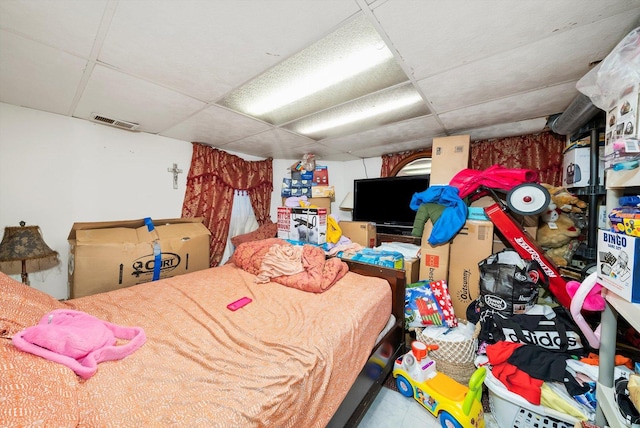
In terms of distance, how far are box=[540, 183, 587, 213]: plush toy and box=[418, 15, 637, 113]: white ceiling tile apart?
1.00 m

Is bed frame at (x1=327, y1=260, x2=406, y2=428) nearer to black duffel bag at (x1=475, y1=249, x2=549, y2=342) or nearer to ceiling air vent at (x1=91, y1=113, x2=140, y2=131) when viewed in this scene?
black duffel bag at (x1=475, y1=249, x2=549, y2=342)

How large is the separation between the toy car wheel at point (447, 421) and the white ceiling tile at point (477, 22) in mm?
2157

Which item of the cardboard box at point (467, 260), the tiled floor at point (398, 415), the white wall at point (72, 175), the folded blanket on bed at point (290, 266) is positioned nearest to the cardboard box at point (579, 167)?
the cardboard box at point (467, 260)

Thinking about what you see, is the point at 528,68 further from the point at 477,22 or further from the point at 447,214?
the point at 447,214

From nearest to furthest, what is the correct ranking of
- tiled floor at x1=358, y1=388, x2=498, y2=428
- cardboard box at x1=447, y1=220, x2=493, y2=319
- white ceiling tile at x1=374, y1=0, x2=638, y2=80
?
white ceiling tile at x1=374, y1=0, x2=638, y2=80, tiled floor at x1=358, y1=388, x2=498, y2=428, cardboard box at x1=447, y1=220, x2=493, y2=319

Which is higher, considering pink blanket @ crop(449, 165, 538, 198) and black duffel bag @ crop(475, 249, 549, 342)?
pink blanket @ crop(449, 165, 538, 198)

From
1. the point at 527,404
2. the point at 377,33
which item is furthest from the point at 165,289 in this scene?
the point at 527,404

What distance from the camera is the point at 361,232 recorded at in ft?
9.60

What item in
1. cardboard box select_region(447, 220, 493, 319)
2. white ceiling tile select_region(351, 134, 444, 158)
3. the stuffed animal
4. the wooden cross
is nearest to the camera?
the stuffed animal

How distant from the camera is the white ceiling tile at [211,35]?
0.95m

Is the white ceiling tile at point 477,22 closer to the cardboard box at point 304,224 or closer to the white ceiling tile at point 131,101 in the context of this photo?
the white ceiling tile at point 131,101

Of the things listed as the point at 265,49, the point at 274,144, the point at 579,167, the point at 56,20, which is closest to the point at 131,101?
the point at 56,20

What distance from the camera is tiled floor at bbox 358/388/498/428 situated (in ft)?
4.73

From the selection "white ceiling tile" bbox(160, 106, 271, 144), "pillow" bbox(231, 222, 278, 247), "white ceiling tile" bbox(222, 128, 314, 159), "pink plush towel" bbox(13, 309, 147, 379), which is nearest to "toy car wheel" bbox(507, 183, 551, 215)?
"white ceiling tile" bbox(222, 128, 314, 159)
